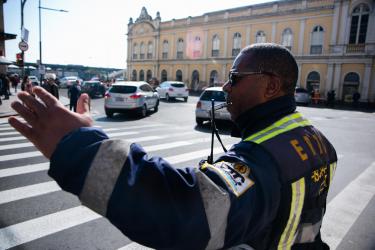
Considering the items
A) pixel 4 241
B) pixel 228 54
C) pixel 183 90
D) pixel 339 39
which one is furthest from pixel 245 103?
pixel 228 54

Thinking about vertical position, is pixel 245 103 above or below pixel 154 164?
above

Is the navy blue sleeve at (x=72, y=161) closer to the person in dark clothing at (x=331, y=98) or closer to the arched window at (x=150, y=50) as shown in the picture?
the person in dark clothing at (x=331, y=98)

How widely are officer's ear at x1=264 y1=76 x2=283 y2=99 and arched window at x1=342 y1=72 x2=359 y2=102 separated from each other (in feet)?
105

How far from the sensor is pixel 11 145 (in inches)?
296

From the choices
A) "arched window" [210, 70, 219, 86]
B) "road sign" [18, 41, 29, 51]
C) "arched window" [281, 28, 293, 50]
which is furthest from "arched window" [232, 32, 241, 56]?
"road sign" [18, 41, 29, 51]

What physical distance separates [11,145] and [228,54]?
34.9 m

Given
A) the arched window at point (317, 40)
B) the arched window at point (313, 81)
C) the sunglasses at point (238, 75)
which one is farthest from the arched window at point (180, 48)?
the sunglasses at point (238, 75)

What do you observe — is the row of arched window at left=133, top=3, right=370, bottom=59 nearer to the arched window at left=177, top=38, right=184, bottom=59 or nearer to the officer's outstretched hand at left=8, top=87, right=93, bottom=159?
the arched window at left=177, top=38, right=184, bottom=59

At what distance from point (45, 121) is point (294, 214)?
0.93 meters

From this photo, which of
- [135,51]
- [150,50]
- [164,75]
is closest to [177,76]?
[164,75]

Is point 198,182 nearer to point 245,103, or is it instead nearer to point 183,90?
point 245,103

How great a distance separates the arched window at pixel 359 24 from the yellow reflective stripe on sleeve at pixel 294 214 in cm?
3340

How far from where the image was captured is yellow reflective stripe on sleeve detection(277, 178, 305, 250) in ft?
3.46

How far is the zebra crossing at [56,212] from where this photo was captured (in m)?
3.14
